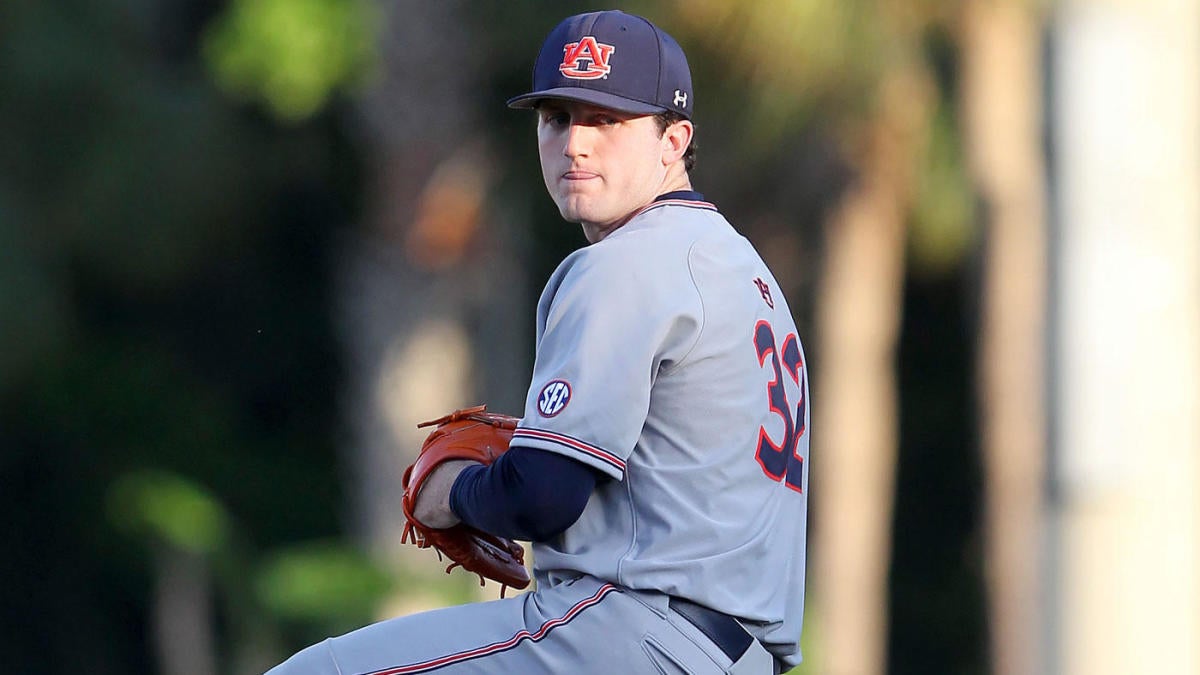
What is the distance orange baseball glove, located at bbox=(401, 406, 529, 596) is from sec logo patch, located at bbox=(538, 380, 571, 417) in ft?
0.85

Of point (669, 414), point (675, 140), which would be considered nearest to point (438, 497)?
point (669, 414)

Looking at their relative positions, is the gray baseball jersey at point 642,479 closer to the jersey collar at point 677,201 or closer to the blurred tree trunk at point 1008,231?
the jersey collar at point 677,201

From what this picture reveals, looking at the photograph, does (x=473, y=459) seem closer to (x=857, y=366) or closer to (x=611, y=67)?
(x=611, y=67)

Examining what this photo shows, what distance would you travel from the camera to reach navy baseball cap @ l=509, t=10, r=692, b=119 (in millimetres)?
3521

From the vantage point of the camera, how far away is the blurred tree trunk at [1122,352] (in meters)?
5.19

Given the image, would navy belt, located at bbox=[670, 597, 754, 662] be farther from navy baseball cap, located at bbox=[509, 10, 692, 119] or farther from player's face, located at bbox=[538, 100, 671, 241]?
navy baseball cap, located at bbox=[509, 10, 692, 119]

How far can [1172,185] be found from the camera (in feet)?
17.3

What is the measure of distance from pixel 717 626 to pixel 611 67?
3.32 feet

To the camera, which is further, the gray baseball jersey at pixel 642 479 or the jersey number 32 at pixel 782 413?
the jersey number 32 at pixel 782 413

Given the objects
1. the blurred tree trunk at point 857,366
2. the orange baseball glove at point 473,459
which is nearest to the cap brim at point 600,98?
the orange baseball glove at point 473,459

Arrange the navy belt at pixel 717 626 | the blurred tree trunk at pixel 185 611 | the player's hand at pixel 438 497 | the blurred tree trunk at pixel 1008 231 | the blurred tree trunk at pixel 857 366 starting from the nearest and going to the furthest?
1. the navy belt at pixel 717 626
2. the player's hand at pixel 438 497
3. the blurred tree trunk at pixel 1008 231
4. the blurred tree trunk at pixel 857 366
5. the blurred tree trunk at pixel 185 611

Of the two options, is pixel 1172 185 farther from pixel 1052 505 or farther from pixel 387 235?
pixel 387 235

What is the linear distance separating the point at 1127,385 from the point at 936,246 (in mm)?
10558

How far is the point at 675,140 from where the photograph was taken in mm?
3693
